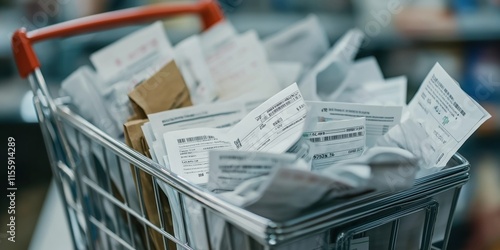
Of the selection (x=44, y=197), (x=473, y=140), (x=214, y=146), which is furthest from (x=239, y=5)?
(x=214, y=146)

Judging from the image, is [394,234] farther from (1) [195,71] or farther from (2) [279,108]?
(1) [195,71]

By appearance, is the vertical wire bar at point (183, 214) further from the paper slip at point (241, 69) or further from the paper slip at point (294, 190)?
the paper slip at point (241, 69)

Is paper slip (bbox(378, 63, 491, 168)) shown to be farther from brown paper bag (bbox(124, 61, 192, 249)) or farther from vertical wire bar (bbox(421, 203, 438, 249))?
brown paper bag (bbox(124, 61, 192, 249))

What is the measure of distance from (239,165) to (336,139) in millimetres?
104

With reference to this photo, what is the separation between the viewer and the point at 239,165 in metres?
0.44

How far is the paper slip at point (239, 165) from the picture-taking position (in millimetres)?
425

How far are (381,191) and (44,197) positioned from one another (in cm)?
62

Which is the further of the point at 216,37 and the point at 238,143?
the point at 216,37

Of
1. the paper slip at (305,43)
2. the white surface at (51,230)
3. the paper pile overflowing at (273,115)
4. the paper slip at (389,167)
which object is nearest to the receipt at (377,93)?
the paper pile overflowing at (273,115)

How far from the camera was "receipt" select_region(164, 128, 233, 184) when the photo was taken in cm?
52

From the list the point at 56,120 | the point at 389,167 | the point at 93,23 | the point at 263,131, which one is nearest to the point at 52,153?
the point at 56,120

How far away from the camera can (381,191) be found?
0.46 metres

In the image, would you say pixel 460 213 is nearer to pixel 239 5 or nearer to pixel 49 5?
pixel 239 5

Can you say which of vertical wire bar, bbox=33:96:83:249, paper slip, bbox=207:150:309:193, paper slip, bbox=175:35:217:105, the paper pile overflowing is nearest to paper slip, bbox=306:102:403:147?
the paper pile overflowing
